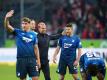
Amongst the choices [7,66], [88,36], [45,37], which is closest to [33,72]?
[45,37]

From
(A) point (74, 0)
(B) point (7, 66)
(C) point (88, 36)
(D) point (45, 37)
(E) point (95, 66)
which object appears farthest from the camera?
(A) point (74, 0)

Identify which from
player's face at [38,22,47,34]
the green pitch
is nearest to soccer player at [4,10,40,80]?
player's face at [38,22,47,34]

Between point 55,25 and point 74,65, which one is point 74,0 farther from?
point 74,65

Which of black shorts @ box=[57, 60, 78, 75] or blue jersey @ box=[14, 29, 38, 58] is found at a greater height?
blue jersey @ box=[14, 29, 38, 58]

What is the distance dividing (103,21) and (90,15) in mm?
821

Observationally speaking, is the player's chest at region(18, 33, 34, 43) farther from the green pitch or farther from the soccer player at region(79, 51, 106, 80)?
the green pitch

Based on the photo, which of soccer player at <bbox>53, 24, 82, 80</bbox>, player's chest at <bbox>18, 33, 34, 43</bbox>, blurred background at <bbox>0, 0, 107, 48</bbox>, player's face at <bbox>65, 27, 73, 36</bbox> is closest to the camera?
player's chest at <bbox>18, 33, 34, 43</bbox>

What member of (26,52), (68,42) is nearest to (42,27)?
(68,42)

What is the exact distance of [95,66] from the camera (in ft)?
Answer: 55.4

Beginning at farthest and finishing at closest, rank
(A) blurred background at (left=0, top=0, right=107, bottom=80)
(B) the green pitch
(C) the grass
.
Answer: (C) the grass
(A) blurred background at (left=0, top=0, right=107, bottom=80)
(B) the green pitch

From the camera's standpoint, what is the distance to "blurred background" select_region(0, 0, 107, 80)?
99.8 ft

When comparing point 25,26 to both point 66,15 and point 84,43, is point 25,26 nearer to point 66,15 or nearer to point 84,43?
point 84,43

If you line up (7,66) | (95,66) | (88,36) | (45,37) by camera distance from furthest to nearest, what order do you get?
1. (88,36)
2. (7,66)
3. (45,37)
4. (95,66)

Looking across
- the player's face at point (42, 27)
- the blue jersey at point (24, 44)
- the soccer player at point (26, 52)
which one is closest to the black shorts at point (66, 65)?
the player's face at point (42, 27)
